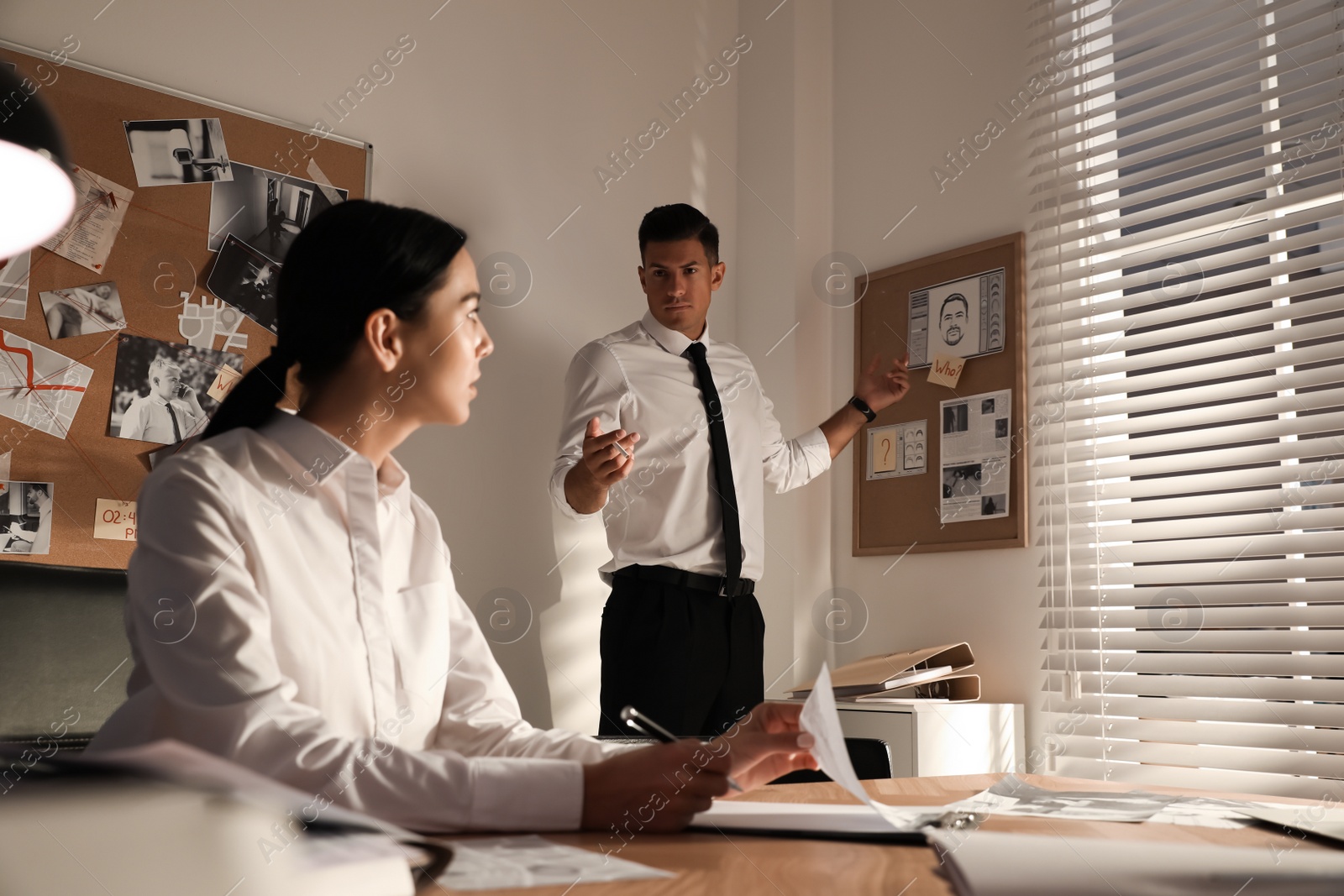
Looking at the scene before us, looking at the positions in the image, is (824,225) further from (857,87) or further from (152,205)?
(152,205)

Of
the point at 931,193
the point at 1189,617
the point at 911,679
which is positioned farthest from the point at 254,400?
the point at 931,193

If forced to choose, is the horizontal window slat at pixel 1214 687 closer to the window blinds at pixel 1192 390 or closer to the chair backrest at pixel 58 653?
the window blinds at pixel 1192 390

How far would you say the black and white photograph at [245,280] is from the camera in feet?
7.58

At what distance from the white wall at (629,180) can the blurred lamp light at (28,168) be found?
120cm

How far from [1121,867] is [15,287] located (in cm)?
223

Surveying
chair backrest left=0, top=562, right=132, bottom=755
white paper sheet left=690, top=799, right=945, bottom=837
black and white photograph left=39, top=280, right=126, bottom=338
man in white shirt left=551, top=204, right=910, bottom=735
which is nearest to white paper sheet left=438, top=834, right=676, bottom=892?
white paper sheet left=690, top=799, right=945, bottom=837

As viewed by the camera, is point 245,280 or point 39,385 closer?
point 39,385

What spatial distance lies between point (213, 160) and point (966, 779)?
6.76 ft

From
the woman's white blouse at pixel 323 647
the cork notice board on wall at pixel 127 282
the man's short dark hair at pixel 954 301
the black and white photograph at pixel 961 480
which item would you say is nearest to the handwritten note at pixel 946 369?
the man's short dark hair at pixel 954 301

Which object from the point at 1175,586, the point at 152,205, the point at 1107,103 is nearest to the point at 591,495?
the point at 152,205

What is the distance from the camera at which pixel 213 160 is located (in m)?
2.32

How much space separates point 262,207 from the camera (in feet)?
7.84

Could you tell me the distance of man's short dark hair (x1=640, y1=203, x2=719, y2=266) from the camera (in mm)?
2631

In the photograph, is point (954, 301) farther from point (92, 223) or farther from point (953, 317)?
point (92, 223)
